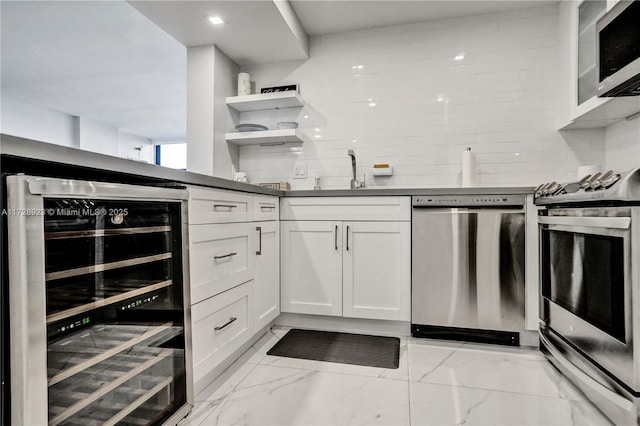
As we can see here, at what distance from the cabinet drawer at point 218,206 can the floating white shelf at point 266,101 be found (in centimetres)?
119

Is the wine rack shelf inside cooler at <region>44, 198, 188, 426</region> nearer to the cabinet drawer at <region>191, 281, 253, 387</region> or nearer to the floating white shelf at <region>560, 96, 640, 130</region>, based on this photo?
the cabinet drawer at <region>191, 281, 253, 387</region>

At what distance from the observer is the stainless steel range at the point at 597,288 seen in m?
1.25

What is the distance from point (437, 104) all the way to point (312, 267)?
63.4 inches

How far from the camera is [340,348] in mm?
2070

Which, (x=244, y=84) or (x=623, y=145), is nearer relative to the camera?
(x=623, y=145)

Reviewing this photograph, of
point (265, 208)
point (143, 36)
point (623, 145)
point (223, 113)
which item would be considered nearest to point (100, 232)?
point (265, 208)

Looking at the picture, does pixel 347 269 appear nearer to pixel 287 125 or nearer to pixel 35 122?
pixel 287 125

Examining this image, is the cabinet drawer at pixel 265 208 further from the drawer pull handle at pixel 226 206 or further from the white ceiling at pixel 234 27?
the white ceiling at pixel 234 27

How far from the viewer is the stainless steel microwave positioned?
1.44m

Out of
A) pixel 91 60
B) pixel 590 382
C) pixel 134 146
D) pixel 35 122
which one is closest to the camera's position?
pixel 590 382

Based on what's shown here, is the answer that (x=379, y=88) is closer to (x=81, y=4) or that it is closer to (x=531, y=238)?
(x=531, y=238)

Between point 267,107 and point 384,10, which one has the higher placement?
point 384,10

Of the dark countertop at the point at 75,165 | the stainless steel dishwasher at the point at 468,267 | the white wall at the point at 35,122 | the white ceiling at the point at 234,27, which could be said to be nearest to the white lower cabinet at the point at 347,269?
the stainless steel dishwasher at the point at 468,267

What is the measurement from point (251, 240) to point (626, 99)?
2.20 meters
